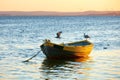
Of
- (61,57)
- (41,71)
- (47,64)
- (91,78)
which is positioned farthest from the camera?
(61,57)

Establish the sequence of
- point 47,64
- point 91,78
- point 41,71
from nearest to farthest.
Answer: point 91,78, point 41,71, point 47,64

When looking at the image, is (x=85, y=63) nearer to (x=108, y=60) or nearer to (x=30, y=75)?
(x=108, y=60)

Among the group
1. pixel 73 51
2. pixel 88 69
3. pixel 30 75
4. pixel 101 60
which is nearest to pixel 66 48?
pixel 73 51

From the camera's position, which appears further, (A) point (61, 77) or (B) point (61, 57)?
(B) point (61, 57)

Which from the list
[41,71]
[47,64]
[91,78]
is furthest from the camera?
[47,64]

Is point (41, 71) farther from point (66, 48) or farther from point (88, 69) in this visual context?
point (66, 48)

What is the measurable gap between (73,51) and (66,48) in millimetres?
756

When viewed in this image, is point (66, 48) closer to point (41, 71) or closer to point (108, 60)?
point (108, 60)

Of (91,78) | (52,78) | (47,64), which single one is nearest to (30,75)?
(52,78)

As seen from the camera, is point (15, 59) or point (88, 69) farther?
point (15, 59)

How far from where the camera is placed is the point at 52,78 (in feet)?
75.3

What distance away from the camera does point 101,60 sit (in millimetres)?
30875

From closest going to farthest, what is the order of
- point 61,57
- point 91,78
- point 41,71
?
point 91,78, point 41,71, point 61,57

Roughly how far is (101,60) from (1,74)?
31.5ft
